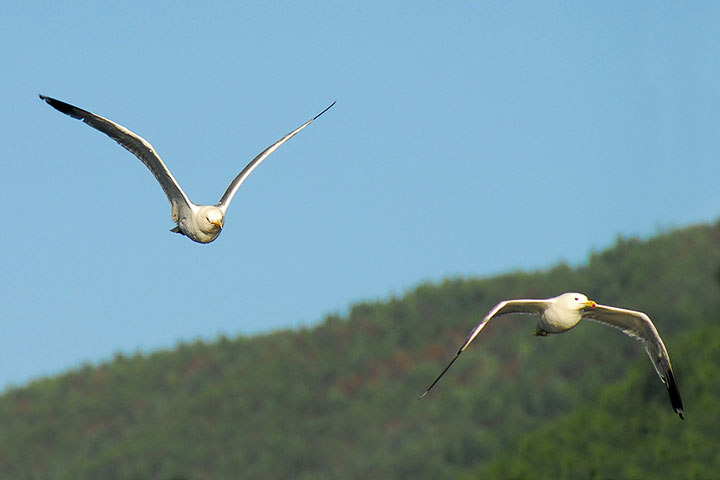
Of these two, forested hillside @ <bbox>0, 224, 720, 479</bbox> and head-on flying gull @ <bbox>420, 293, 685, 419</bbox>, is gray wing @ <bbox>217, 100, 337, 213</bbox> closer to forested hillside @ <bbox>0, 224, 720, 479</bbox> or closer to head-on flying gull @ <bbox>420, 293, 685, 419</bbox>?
head-on flying gull @ <bbox>420, 293, 685, 419</bbox>

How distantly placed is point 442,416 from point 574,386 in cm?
777

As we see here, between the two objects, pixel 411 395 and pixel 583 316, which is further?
pixel 411 395

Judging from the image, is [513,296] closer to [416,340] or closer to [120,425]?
[416,340]

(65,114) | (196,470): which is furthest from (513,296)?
(65,114)

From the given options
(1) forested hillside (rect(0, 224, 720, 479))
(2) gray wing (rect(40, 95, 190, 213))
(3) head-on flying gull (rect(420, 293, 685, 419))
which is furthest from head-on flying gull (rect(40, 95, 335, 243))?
(1) forested hillside (rect(0, 224, 720, 479))

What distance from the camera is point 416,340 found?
80562mm

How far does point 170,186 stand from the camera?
645 inches

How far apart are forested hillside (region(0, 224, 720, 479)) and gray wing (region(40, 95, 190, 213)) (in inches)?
1251

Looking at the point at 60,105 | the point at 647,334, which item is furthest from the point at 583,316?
the point at 60,105

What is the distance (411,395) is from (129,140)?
57.2 meters

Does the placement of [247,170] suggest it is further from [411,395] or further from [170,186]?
[411,395]

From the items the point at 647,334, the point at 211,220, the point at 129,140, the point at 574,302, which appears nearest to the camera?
the point at 574,302

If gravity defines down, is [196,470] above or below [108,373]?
below

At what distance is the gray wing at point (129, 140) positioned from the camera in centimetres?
1570
